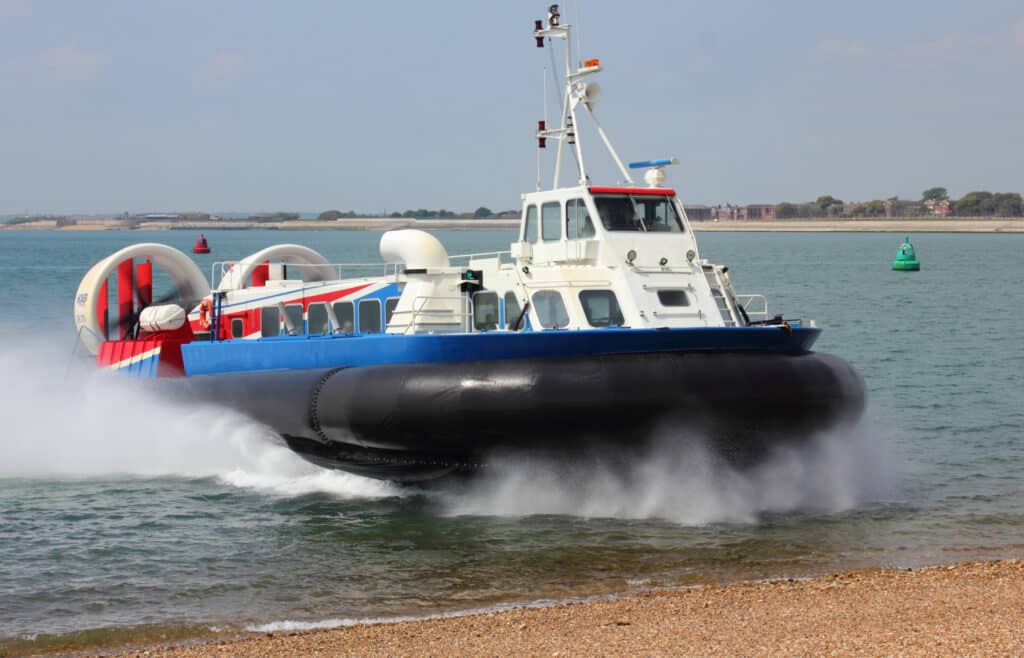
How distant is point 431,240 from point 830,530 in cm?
414

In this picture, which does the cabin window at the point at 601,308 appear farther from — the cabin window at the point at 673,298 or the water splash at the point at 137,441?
the water splash at the point at 137,441

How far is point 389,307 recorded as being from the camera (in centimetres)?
1064

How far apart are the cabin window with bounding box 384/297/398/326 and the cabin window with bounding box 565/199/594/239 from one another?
174cm

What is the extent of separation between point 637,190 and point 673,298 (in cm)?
104

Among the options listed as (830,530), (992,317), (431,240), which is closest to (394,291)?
(431,240)

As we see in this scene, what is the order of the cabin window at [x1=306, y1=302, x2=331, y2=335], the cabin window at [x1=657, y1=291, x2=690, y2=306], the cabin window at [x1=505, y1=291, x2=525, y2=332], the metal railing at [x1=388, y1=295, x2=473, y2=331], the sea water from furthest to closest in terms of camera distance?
the cabin window at [x1=306, y1=302, x2=331, y2=335]
the metal railing at [x1=388, y1=295, x2=473, y2=331]
the cabin window at [x1=505, y1=291, x2=525, y2=332]
the cabin window at [x1=657, y1=291, x2=690, y2=306]
the sea water

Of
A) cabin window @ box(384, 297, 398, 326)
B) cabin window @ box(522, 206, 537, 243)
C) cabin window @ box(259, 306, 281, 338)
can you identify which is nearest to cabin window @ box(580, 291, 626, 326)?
cabin window @ box(522, 206, 537, 243)

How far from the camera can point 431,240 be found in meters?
10.5

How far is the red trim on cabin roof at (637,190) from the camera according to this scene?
984 cm

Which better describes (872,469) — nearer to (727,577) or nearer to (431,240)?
(727,577)

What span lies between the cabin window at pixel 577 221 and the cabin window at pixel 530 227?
406mm

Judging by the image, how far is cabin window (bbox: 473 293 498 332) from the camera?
389 inches

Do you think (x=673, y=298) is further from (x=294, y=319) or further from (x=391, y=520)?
(x=294, y=319)

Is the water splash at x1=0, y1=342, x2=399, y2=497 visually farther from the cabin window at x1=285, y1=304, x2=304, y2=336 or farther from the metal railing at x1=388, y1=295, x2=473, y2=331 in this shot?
the metal railing at x1=388, y1=295, x2=473, y2=331
